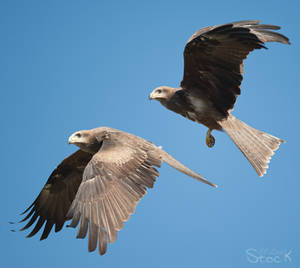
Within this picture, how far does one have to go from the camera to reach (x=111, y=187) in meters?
6.80

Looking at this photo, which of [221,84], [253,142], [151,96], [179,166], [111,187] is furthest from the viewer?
[151,96]

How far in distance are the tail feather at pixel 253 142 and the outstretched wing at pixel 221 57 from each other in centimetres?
34

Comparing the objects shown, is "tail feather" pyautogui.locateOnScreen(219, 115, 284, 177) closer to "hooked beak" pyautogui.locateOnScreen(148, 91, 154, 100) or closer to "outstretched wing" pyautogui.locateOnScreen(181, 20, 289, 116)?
"outstretched wing" pyautogui.locateOnScreen(181, 20, 289, 116)

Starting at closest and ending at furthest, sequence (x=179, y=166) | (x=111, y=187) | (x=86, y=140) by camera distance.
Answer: (x=111, y=187) → (x=179, y=166) → (x=86, y=140)

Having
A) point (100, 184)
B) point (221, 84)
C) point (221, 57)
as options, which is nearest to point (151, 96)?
point (221, 84)

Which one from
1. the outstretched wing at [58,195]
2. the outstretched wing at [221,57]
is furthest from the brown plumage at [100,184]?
the outstretched wing at [221,57]

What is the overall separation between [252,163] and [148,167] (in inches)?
90.1

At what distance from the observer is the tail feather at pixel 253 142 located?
8.73 m

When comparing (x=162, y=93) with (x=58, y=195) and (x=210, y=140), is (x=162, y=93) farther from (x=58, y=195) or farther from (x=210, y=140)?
(x=58, y=195)

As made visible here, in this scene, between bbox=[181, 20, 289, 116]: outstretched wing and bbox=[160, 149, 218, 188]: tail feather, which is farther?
bbox=[181, 20, 289, 116]: outstretched wing

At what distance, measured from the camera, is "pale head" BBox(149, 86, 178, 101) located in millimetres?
9055

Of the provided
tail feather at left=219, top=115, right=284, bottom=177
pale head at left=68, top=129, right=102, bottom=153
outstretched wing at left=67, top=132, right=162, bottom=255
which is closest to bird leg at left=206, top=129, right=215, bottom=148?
tail feather at left=219, top=115, right=284, bottom=177

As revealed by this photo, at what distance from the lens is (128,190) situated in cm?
676

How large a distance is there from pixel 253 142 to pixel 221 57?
168 cm
